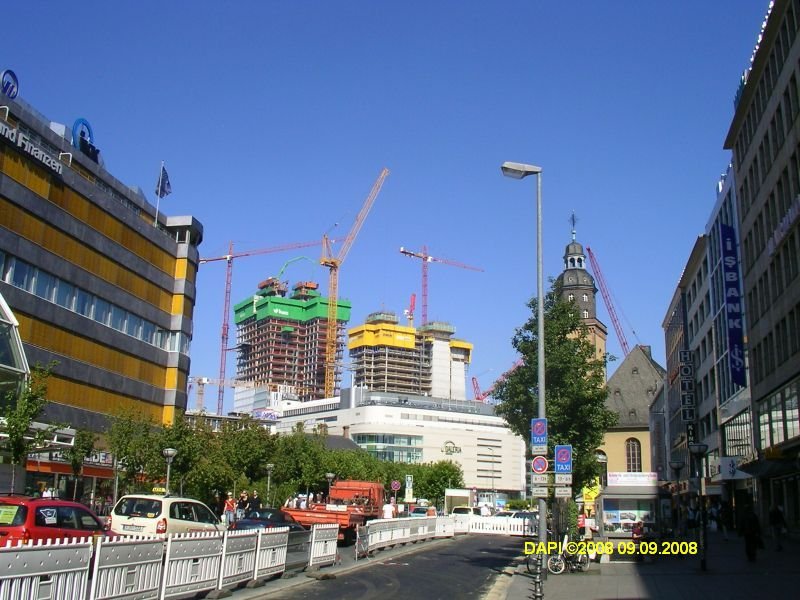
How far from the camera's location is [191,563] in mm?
15062

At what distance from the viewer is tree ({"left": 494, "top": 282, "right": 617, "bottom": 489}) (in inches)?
1172

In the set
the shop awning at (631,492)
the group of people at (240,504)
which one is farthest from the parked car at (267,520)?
the shop awning at (631,492)

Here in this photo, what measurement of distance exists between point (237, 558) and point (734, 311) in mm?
39601

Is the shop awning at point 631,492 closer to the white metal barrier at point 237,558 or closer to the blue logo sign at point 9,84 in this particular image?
the white metal barrier at point 237,558

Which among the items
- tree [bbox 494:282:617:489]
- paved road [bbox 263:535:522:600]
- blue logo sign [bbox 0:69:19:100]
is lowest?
paved road [bbox 263:535:522:600]

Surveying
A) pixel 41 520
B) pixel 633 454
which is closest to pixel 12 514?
pixel 41 520

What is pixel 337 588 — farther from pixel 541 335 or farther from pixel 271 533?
pixel 541 335

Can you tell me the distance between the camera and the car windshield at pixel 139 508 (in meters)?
20.6

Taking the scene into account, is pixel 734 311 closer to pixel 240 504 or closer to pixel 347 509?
pixel 347 509

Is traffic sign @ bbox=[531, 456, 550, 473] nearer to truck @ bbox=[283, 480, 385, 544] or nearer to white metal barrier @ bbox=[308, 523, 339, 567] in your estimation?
white metal barrier @ bbox=[308, 523, 339, 567]

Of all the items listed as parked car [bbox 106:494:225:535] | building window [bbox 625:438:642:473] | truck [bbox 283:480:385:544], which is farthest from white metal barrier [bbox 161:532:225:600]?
building window [bbox 625:438:642:473]

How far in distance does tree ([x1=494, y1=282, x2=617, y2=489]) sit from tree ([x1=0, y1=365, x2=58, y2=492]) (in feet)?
54.6

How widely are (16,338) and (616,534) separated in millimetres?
24237

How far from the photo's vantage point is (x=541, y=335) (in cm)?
2270
